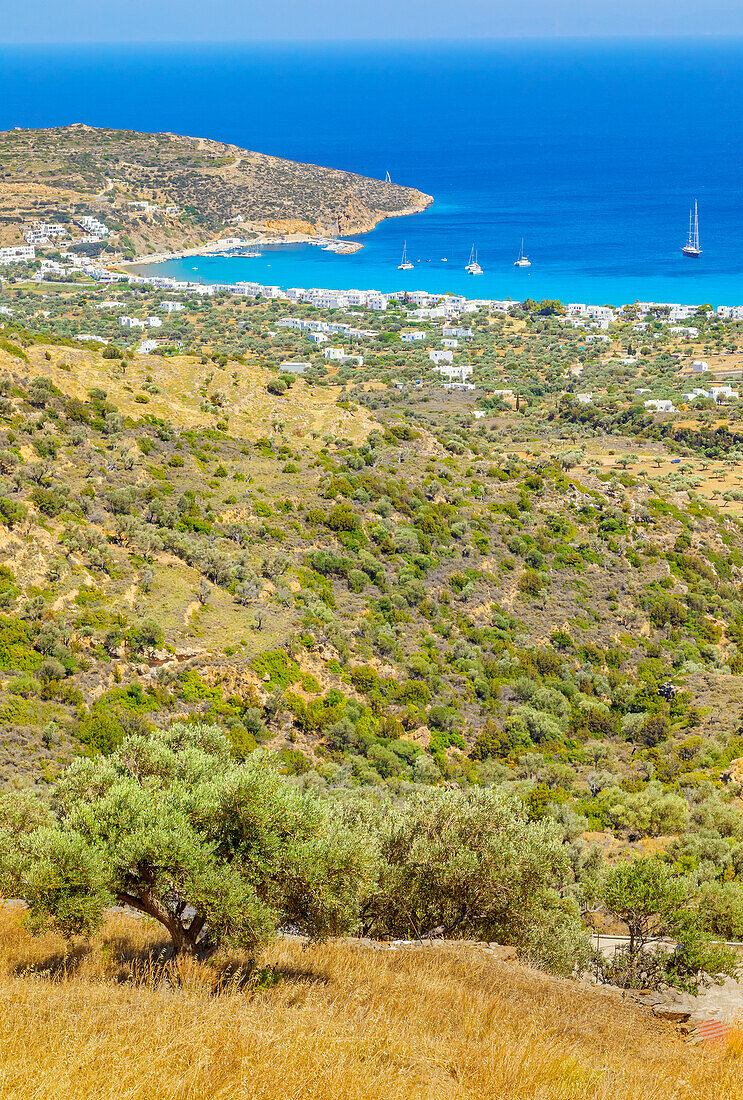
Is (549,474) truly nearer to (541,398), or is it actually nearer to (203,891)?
(541,398)

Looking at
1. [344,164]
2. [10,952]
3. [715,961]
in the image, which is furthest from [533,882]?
[344,164]

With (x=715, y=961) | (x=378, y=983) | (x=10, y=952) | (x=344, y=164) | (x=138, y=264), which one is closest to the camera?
(x=378, y=983)

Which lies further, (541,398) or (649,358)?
(649,358)

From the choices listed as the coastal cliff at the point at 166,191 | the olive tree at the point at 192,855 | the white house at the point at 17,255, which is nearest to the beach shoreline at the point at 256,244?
the coastal cliff at the point at 166,191

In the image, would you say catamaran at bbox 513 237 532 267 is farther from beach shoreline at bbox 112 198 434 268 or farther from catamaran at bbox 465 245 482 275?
beach shoreline at bbox 112 198 434 268

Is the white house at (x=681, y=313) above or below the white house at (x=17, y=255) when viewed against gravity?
below

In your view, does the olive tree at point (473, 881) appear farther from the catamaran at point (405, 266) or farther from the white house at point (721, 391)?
the catamaran at point (405, 266)
